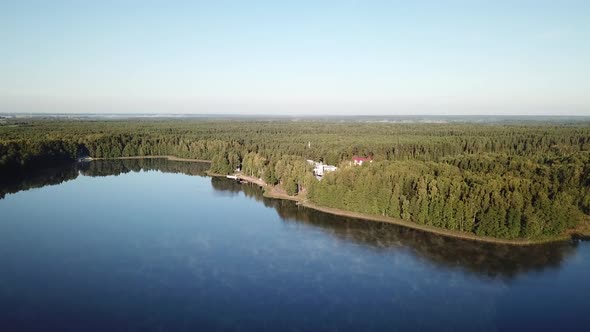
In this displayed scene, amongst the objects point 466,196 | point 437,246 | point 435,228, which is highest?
point 466,196

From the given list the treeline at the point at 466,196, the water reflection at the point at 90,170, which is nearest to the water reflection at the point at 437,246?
the treeline at the point at 466,196

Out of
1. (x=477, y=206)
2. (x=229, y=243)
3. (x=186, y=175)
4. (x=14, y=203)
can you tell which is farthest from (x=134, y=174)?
(x=477, y=206)

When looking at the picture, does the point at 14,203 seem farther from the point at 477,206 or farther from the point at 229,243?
the point at 477,206

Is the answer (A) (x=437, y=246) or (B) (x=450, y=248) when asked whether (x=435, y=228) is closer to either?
(A) (x=437, y=246)

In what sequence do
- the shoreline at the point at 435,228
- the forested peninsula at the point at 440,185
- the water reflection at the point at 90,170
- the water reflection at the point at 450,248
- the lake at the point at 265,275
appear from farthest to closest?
the water reflection at the point at 90,170, the forested peninsula at the point at 440,185, the shoreline at the point at 435,228, the water reflection at the point at 450,248, the lake at the point at 265,275

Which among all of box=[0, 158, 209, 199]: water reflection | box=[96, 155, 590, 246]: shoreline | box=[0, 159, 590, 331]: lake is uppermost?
box=[0, 158, 209, 199]: water reflection

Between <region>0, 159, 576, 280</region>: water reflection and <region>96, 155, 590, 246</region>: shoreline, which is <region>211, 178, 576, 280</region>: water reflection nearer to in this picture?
<region>0, 159, 576, 280</region>: water reflection

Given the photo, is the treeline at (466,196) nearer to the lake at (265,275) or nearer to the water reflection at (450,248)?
the water reflection at (450,248)

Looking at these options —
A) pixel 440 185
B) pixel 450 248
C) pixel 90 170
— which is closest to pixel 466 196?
pixel 440 185

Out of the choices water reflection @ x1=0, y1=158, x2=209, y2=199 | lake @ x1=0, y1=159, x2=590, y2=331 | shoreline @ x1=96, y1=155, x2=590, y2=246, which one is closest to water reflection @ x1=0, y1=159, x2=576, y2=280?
lake @ x1=0, y1=159, x2=590, y2=331
